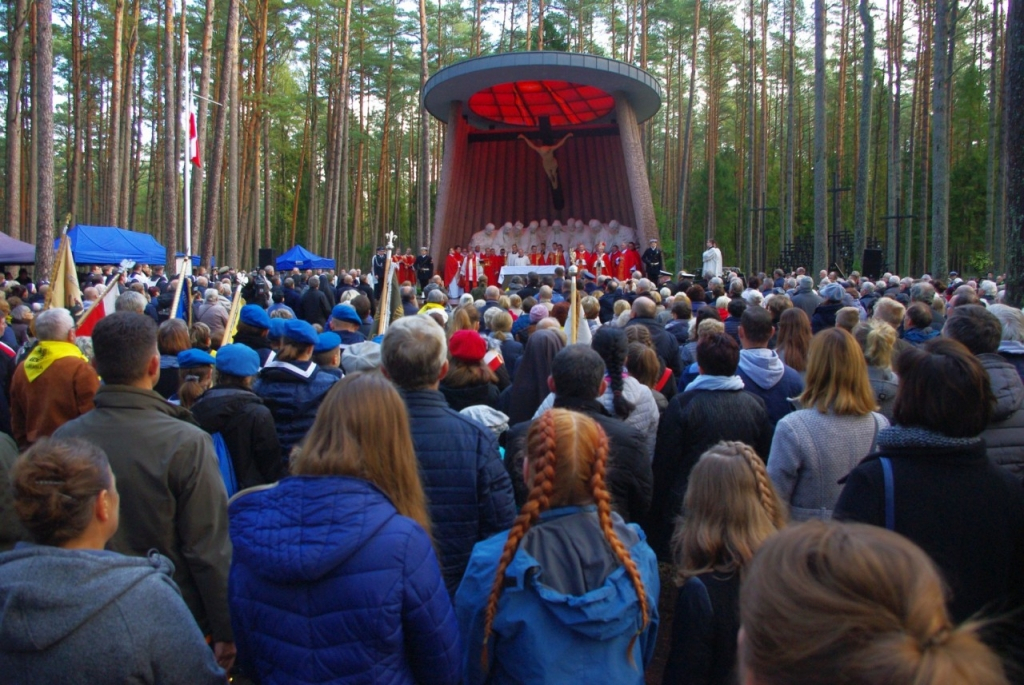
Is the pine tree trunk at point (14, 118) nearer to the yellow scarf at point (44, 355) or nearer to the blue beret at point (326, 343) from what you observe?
the yellow scarf at point (44, 355)

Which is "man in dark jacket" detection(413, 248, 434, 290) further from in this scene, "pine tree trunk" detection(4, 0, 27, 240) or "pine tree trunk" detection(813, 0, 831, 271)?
"pine tree trunk" detection(813, 0, 831, 271)

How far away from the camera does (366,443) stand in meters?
1.96

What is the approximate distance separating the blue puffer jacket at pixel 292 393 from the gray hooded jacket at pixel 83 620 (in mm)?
1959

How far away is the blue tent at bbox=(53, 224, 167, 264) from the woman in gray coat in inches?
994

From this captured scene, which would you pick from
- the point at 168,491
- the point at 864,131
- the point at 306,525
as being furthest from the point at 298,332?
the point at 864,131

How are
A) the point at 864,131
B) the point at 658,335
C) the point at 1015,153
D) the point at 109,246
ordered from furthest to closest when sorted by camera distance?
1. the point at 109,246
2. the point at 864,131
3. the point at 1015,153
4. the point at 658,335

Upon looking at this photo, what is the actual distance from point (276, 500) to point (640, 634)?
3.21 feet

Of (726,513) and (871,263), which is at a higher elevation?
(871,263)

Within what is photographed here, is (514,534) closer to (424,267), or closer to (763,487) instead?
(763,487)

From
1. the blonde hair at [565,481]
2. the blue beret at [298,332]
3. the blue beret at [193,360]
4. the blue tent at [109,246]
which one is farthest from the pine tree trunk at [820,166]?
the blue tent at [109,246]

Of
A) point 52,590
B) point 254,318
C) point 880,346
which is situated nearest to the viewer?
point 52,590

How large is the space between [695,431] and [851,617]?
2.63 metres

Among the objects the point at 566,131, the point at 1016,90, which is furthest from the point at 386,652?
the point at 566,131

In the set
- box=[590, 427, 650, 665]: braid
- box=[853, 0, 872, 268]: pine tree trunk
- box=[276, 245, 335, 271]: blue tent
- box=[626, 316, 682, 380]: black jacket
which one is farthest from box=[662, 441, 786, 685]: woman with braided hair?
box=[276, 245, 335, 271]: blue tent
